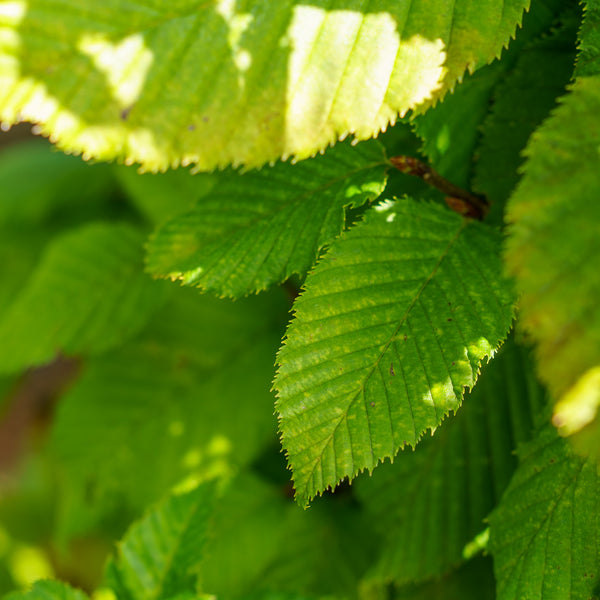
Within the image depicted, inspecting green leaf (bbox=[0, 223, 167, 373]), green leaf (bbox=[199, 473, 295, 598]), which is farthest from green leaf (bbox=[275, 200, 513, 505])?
green leaf (bbox=[0, 223, 167, 373])

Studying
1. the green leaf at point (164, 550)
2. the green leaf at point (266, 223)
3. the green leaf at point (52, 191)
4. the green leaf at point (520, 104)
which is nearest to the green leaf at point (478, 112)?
the green leaf at point (520, 104)

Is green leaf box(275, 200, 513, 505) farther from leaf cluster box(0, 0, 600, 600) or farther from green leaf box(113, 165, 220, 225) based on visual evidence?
green leaf box(113, 165, 220, 225)

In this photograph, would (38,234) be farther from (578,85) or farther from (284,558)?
(578,85)

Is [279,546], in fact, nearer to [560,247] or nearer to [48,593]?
[48,593]

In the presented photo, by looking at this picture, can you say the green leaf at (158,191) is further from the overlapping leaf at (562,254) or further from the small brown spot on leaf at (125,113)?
the overlapping leaf at (562,254)

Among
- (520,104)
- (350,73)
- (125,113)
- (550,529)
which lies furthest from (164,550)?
(520,104)

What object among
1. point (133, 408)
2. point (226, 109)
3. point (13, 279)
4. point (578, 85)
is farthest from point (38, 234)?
point (578, 85)

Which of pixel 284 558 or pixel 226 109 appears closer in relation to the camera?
pixel 226 109
